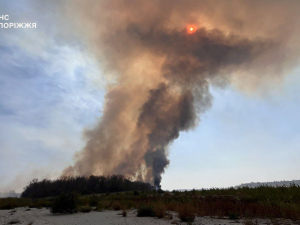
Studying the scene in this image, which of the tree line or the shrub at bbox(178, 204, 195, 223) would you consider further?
the tree line

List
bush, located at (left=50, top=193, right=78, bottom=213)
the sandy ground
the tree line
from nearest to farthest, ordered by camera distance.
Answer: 1. the sandy ground
2. bush, located at (left=50, top=193, right=78, bottom=213)
3. the tree line

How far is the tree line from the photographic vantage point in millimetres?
66938

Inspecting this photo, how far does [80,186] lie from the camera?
6956cm

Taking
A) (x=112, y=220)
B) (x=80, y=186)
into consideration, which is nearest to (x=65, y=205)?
(x=112, y=220)

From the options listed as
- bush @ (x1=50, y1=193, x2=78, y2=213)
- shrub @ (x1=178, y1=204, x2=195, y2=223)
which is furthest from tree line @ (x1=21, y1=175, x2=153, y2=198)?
shrub @ (x1=178, y1=204, x2=195, y2=223)

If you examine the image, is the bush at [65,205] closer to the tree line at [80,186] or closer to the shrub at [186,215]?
the shrub at [186,215]

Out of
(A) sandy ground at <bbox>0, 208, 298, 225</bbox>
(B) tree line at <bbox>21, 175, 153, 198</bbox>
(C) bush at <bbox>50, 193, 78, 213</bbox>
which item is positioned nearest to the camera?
(A) sandy ground at <bbox>0, 208, 298, 225</bbox>

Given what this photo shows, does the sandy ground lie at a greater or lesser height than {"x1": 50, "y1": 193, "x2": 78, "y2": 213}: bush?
lesser

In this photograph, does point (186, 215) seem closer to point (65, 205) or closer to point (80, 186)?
point (65, 205)

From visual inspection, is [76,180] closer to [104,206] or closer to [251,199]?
[104,206]

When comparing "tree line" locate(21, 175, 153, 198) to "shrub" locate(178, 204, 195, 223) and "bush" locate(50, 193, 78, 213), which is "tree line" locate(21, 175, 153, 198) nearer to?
"bush" locate(50, 193, 78, 213)

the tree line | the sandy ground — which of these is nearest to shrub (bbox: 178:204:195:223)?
the sandy ground

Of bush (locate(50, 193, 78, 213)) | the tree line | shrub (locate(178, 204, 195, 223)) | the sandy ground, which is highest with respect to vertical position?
the tree line

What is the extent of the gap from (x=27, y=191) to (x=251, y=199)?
8448 centimetres
